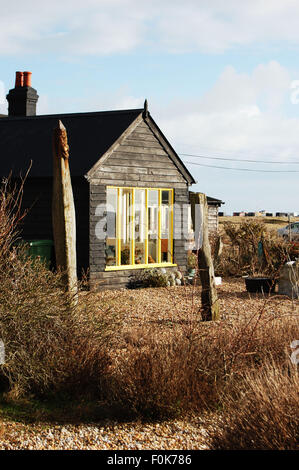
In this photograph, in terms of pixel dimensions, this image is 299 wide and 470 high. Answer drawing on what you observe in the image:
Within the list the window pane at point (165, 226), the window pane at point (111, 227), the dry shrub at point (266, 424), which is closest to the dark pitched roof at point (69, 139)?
the window pane at point (111, 227)

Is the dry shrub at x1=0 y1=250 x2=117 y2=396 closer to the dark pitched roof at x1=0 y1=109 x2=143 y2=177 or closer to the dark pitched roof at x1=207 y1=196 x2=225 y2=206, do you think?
the dark pitched roof at x1=0 y1=109 x2=143 y2=177

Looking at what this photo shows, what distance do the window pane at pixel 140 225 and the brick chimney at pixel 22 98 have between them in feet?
17.1

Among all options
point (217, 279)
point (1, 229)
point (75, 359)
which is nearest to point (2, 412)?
point (75, 359)

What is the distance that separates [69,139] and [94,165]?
72.6 inches

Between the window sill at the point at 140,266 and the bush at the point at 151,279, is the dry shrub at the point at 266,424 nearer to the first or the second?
the window sill at the point at 140,266

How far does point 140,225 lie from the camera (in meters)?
14.7

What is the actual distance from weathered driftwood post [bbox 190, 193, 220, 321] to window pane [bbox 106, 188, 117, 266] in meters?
4.33

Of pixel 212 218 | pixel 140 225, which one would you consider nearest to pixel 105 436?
pixel 140 225

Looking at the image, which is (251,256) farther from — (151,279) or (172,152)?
(172,152)

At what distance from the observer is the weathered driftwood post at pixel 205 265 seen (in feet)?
32.3

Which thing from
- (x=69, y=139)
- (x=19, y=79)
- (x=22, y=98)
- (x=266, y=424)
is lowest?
(x=266, y=424)

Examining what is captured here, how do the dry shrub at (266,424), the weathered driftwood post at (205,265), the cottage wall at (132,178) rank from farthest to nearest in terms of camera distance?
the cottage wall at (132,178) < the weathered driftwood post at (205,265) < the dry shrub at (266,424)

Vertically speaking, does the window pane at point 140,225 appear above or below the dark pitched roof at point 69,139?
below

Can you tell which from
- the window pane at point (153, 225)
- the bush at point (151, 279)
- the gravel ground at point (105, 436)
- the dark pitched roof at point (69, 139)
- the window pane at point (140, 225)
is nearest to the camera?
the gravel ground at point (105, 436)
